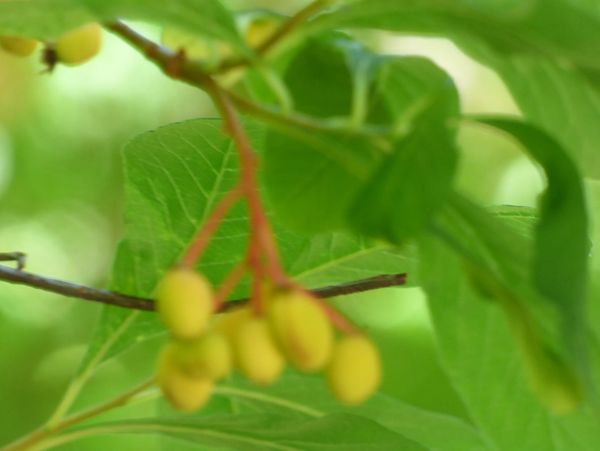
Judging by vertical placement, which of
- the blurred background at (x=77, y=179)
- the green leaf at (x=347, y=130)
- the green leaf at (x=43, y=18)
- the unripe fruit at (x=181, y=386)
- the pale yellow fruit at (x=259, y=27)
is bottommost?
the unripe fruit at (x=181, y=386)

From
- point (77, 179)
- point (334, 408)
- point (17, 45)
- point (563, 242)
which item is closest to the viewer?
point (563, 242)

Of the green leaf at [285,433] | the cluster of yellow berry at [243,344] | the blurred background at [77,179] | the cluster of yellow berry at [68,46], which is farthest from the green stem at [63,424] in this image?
the blurred background at [77,179]

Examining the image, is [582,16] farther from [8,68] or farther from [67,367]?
[8,68]

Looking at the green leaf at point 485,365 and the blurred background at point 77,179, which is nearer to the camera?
the green leaf at point 485,365

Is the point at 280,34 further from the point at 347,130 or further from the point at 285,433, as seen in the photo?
the point at 285,433

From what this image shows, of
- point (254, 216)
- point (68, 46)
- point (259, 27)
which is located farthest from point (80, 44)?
point (254, 216)

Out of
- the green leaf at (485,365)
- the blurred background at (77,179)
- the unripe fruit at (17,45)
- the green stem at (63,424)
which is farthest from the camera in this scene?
the blurred background at (77,179)

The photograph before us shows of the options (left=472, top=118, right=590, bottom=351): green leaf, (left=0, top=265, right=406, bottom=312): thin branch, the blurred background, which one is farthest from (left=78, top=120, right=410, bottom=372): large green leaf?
the blurred background

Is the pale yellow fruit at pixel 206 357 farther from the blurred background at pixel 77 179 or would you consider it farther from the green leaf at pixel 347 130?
the blurred background at pixel 77 179
